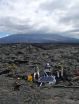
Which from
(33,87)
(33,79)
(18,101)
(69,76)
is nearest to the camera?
(18,101)

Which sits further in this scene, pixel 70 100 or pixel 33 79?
pixel 33 79

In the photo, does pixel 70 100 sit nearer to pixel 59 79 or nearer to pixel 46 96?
pixel 46 96

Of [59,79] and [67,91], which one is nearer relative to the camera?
[67,91]

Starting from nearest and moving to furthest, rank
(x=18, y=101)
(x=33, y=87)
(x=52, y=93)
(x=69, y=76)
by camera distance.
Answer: (x=18, y=101)
(x=52, y=93)
(x=33, y=87)
(x=69, y=76)

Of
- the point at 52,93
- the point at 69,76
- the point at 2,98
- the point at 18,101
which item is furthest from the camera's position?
the point at 69,76

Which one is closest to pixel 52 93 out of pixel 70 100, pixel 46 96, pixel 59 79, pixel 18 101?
pixel 46 96

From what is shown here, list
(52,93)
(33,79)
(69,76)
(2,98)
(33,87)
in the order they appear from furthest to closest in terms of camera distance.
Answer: (69,76) → (33,79) → (33,87) → (52,93) → (2,98)

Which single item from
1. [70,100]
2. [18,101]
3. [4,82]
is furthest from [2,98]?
[4,82]

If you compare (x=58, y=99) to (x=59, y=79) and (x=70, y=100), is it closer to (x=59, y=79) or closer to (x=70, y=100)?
(x=70, y=100)
